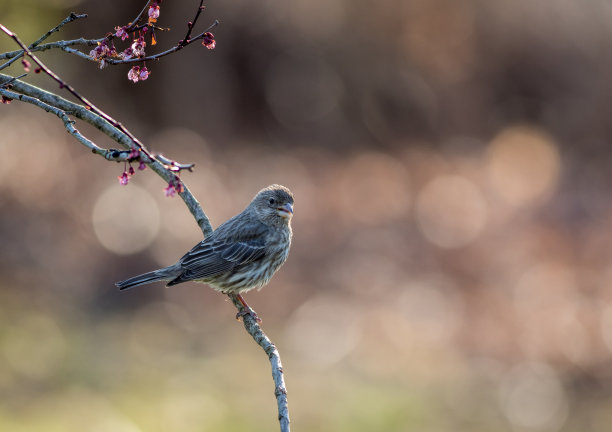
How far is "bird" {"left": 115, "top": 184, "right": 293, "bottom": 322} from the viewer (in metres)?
7.02

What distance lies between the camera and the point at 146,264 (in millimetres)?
13969

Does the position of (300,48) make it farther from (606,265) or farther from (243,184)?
(606,265)

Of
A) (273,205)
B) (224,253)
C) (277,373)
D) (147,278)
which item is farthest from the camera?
(273,205)

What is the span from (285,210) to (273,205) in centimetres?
17

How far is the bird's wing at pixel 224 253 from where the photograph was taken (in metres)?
7.04

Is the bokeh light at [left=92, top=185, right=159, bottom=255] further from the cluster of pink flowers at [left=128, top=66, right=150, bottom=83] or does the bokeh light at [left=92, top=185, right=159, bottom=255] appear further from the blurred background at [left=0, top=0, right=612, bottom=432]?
the cluster of pink flowers at [left=128, top=66, right=150, bottom=83]

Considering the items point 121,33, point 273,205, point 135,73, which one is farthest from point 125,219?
point 121,33

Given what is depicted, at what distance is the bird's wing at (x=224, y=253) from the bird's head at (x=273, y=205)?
121 millimetres

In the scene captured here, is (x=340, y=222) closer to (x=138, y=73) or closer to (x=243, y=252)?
(x=243, y=252)

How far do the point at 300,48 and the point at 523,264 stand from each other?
729 centimetres

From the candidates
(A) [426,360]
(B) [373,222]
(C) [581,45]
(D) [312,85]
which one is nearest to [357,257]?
(B) [373,222]

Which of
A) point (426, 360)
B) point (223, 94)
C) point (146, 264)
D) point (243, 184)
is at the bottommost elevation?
point (426, 360)

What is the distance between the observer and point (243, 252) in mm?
7273

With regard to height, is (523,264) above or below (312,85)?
below
